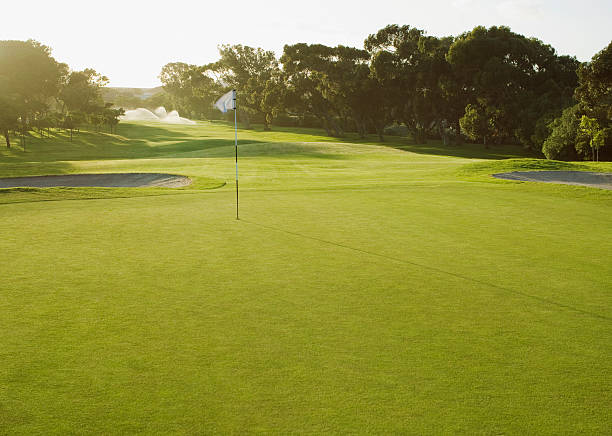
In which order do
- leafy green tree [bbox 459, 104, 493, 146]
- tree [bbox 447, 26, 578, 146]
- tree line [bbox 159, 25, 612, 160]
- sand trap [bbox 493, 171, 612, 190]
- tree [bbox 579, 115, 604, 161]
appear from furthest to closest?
1. leafy green tree [bbox 459, 104, 493, 146]
2. tree [bbox 447, 26, 578, 146]
3. tree line [bbox 159, 25, 612, 160]
4. tree [bbox 579, 115, 604, 161]
5. sand trap [bbox 493, 171, 612, 190]

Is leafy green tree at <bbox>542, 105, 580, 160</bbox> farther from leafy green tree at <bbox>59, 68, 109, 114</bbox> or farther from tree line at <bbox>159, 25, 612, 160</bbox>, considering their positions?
leafy green tree at <bbox>59, 68, 109, 114</bbox>

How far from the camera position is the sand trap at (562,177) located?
21406mm

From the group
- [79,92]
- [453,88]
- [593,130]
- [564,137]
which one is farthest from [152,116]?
[593,130]

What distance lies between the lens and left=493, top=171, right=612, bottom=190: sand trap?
21406 millimetres

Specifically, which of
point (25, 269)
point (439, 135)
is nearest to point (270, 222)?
point (25, 269)

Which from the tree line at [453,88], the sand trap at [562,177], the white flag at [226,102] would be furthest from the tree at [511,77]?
the white flag at [226,102]

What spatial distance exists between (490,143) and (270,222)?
61576mm

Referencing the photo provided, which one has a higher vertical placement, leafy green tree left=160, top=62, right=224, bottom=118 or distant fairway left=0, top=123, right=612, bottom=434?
leafy green tree left=160, top=62, right=224, bottom=118

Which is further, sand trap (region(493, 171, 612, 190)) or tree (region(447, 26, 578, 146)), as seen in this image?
tree (region(447, 26, 578, 146))

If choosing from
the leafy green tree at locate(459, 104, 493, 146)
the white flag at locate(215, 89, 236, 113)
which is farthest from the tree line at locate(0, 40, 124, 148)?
the white flag at locate(215, 89, 236, 113)

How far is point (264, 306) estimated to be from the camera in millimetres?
5719

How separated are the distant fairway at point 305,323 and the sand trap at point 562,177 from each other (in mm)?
10430

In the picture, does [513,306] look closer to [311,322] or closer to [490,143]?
[311,322]

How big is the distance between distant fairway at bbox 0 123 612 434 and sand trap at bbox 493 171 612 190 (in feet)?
34.2
